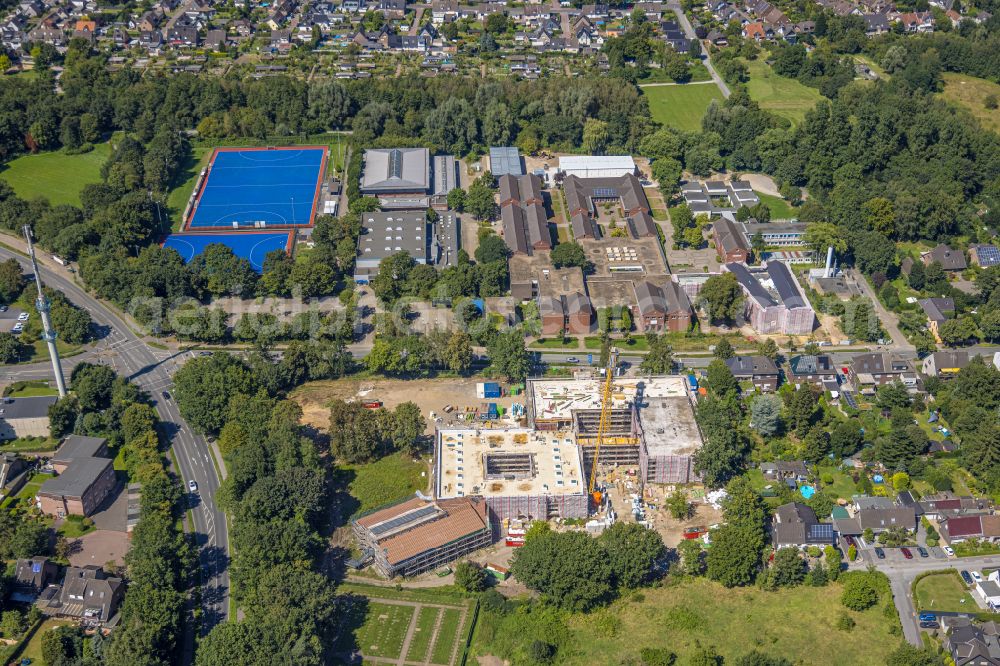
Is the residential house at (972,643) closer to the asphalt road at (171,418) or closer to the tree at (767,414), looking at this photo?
the tree at (767,414)

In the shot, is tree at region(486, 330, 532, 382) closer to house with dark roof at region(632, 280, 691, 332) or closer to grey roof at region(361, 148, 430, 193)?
house with dark roof at region(632, 280, 691, 332)

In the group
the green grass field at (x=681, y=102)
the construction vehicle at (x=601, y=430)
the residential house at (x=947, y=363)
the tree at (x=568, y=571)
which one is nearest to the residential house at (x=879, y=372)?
the residential house at (x=947, y=363)

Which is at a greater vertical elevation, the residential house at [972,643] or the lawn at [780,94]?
the lawn at [780,94]

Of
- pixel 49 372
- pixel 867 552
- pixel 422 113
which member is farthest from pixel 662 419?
pixel 422 113

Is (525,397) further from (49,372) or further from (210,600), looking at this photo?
(49,372)

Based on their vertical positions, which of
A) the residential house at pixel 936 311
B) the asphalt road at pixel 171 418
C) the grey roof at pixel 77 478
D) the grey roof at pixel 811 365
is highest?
the residential house at pixel 936 311

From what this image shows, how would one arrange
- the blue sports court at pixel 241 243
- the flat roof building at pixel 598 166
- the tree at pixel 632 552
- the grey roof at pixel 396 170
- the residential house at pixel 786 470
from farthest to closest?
the flat roof building at pixel 598 166
the grey roof at pixel 396 170
the blue sports court at pixel 241 243
the residential house at pixel 786 470
the tree at pixel 632 552
